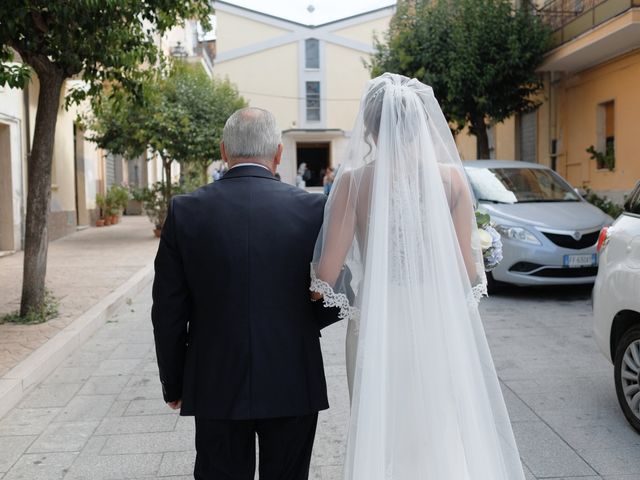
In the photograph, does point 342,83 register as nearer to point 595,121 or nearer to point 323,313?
point 595,121

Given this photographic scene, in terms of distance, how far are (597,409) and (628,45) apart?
10.5m

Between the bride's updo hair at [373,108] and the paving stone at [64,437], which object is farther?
the paving stone at [64,437]

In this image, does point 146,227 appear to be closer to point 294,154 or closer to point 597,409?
point 597,409

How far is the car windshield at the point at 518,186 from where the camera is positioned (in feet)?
30.2

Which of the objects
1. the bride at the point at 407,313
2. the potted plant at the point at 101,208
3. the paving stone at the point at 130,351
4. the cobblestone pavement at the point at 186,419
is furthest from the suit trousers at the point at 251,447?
the potted plant at the point at 101,208

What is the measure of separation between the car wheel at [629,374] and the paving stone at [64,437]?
332 centimetres

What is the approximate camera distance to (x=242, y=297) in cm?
226

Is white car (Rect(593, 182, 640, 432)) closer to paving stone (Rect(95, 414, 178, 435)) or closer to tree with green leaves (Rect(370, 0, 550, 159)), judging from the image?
paving stone (Rect(95, 414, 178, 435))

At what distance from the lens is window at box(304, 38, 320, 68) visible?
40750mm

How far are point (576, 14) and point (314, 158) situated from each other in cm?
3005

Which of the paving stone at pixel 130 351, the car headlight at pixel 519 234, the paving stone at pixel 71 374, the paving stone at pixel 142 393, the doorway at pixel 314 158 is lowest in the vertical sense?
the paving stone at pixel 142 393

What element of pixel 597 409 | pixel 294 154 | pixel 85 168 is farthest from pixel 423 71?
pixel 294 154

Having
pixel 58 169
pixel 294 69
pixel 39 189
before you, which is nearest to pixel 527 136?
pixel 58 169

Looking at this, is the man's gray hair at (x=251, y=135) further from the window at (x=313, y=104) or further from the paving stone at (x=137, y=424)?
the window at (x=313, y=104)
